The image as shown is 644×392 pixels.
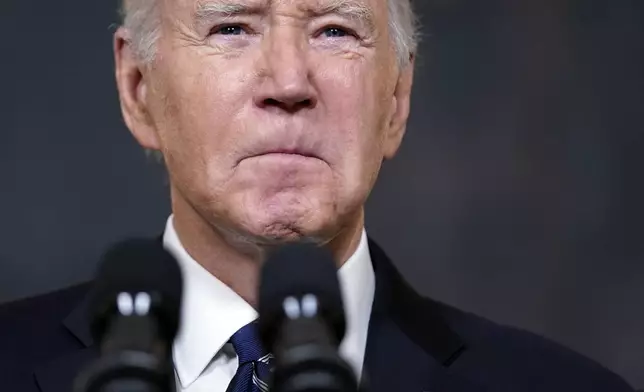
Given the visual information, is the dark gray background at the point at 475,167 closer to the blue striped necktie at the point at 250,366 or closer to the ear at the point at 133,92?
the ear at the point at 133,92

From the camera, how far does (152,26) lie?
65.0 inches

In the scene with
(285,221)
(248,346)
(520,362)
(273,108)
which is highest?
(273,108)

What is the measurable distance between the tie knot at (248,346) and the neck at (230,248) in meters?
0.05

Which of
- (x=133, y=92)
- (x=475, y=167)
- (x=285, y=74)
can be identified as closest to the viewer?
(x=285, y=74)

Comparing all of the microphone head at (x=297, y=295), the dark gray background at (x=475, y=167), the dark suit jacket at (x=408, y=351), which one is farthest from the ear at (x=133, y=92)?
the microphone head at (x=297, y=295)

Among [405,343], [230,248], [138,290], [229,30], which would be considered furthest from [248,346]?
[138,290]

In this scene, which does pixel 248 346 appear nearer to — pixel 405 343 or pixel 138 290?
pixel 405 343

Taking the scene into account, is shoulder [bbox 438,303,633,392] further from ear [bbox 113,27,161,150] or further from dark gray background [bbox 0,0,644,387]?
ear [bbox 113,27,161,150]

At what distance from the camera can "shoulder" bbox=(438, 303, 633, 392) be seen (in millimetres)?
1705

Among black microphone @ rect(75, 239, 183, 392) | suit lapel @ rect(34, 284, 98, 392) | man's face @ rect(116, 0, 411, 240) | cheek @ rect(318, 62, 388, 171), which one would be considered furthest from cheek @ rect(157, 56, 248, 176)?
black microphone @ rect(75, 239, 183, 392)

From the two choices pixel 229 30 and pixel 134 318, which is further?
pixel 229 30

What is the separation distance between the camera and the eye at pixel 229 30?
1.56m

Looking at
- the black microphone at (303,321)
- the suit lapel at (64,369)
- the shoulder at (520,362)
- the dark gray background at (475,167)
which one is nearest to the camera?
the black microphone at (303,321)

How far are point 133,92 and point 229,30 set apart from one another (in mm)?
203
